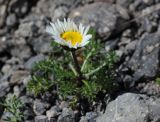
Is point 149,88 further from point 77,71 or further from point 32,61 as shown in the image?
point 32,61

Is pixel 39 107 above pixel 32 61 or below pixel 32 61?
below

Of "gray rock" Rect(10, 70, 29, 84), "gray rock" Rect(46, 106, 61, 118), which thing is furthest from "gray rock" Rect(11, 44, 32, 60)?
"gray rock" Rect(46, 106, 61, 118)

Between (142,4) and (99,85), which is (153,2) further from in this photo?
(99,85)

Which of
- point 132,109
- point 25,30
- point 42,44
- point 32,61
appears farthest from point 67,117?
point 25,30

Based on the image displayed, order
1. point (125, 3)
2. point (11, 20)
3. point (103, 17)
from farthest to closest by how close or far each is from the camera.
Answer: point (11, 20) < point (125, 3) < point (103, 17)

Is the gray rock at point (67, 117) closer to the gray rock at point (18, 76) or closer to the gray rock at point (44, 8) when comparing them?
the gray rock at point (18, 76)

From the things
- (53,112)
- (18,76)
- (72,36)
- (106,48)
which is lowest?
(53,112)

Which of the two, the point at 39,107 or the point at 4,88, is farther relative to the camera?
the point at 4,88
